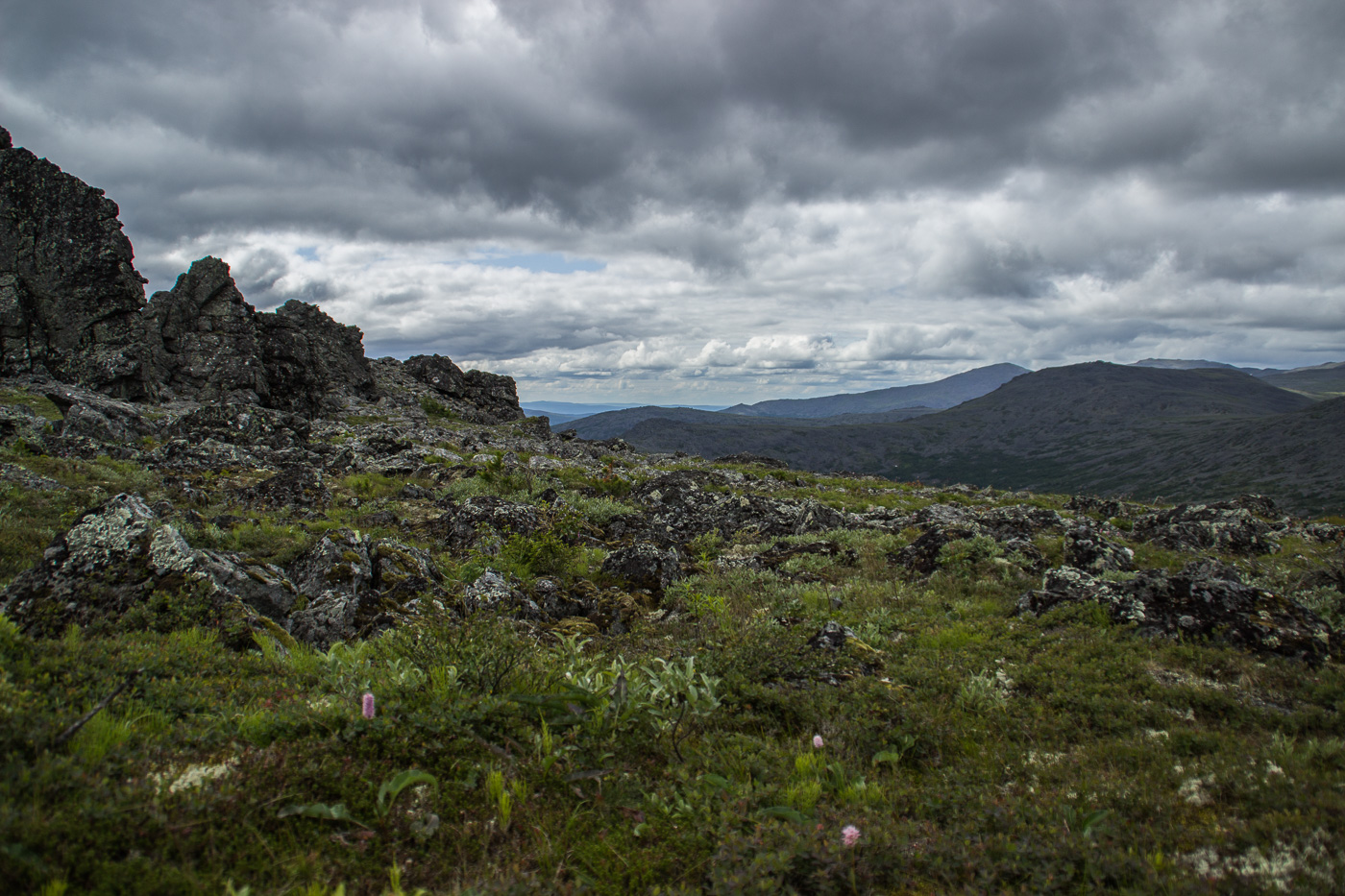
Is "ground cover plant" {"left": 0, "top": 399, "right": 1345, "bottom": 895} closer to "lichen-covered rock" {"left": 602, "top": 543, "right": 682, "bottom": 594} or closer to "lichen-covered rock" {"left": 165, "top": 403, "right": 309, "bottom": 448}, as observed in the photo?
"lichen-covered rock" {"left": 602, "top": 543, "right": 682, "bottom": 594}

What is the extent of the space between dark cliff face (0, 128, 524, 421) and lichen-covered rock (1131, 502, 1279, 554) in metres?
50.7

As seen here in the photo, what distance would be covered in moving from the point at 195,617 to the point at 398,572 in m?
3.28

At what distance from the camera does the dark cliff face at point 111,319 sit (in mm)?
37219

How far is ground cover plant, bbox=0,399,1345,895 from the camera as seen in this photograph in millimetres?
3408

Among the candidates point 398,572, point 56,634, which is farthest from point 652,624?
point 56,634

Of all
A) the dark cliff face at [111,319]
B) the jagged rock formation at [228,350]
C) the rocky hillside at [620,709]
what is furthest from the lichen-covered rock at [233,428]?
the dark cliff face at [111,319]

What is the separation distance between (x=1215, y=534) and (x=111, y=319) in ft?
198

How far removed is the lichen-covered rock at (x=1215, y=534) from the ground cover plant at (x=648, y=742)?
784cm

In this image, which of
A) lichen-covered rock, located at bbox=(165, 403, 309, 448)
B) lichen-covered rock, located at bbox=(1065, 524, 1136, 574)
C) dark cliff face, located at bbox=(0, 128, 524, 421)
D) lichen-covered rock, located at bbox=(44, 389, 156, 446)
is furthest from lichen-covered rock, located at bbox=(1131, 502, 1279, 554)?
dark cliff face, located at bbox=(0, 128, 524, 421)

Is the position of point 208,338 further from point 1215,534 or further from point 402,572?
point 1215,534

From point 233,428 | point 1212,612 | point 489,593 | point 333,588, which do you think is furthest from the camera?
point 233,428

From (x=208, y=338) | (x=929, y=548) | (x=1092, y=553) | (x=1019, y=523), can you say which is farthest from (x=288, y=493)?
(x=208, y=338)

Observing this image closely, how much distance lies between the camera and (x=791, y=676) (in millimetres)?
7355

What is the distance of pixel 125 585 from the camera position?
6887 mm
